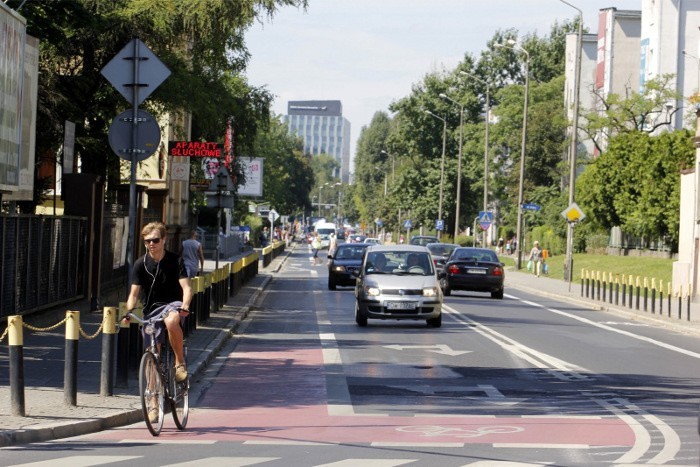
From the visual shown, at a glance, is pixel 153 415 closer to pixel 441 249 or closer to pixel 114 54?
pixel 114 54

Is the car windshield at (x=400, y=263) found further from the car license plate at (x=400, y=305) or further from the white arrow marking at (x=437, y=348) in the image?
the white arrow marking at (x=437, y=348)

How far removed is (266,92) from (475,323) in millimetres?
11102

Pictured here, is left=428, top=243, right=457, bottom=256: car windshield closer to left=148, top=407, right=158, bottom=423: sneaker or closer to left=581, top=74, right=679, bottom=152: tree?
left=581, top=74, right=679, bottom=152: tree

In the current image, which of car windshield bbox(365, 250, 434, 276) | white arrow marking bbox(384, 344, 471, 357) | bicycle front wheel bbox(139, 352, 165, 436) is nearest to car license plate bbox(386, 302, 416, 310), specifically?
car windshield bbox(365, 250, 434, 276)

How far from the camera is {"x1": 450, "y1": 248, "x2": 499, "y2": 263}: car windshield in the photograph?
43.4 meters

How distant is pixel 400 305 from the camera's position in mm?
27859

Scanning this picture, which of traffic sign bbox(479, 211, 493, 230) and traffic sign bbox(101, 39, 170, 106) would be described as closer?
traffic sign bbox(101, 39, 170, 106)

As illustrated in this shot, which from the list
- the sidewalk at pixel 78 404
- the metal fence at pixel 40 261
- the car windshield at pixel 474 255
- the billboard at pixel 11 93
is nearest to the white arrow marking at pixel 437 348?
the sidewalk at pixel 78 404

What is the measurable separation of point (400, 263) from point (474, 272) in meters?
14.3

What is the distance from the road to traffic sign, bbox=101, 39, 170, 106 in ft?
10.9

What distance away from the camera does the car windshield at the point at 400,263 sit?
29.1 metres

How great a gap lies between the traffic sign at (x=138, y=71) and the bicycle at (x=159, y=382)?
11.6 feet

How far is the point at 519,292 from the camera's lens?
5175 cm

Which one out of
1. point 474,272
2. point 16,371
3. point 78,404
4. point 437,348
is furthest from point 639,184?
point 16,371
